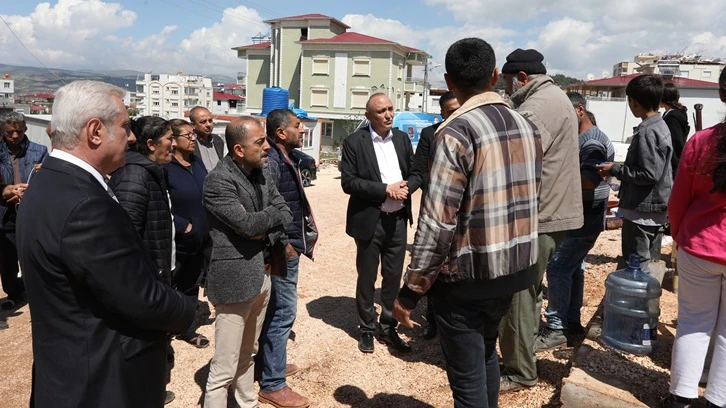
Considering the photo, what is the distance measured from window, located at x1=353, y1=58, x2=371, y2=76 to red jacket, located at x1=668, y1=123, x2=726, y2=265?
46.1 metres

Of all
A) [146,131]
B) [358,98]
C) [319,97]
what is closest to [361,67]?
[358,98]

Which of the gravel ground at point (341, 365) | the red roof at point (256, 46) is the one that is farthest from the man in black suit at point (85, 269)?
the red roof at point (256, 46)

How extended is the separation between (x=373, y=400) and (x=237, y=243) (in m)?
1.64

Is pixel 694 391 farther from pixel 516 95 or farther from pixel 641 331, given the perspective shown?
pixel 516 95

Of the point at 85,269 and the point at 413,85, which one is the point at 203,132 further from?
the point at 413,85

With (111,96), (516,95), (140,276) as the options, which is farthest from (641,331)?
(111,96)

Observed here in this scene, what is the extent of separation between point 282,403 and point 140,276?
87.0 inches

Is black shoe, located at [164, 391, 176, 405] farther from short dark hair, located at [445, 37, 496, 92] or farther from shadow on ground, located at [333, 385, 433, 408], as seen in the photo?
short dark hair, located at [445, 37, 496, 92]

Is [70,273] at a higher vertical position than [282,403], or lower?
higher

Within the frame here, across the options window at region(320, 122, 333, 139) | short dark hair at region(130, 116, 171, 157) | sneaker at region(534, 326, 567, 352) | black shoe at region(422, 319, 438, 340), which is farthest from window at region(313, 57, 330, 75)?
sneaker at region(534, 326, 567, 352)

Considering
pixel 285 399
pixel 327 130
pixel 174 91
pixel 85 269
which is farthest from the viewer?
pixel 174 91

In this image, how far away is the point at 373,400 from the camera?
3863mm

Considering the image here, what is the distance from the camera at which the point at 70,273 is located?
175 centimetres

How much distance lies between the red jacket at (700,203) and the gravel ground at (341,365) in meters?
1.08
